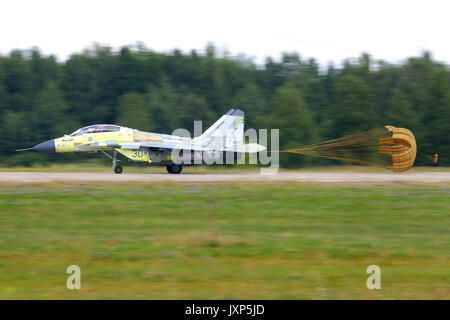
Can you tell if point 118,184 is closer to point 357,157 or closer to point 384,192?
point 384,192

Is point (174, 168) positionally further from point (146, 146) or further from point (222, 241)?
point (222, 241)

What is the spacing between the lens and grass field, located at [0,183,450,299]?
30.3ft

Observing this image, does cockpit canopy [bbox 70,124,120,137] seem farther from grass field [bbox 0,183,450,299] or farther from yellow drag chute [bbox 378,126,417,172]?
yellow drag chute [bbox 378,126,417,172]

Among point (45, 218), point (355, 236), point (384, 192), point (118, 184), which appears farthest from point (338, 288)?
point (118, 184)

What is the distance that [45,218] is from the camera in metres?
16.0

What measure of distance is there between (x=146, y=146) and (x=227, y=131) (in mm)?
5487

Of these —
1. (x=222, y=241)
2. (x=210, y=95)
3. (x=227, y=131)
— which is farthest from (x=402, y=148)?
(x=210, y=95)

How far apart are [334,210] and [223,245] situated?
6.68 metres

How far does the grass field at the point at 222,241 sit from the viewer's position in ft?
30.3

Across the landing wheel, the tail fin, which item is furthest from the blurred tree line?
the landing wheel

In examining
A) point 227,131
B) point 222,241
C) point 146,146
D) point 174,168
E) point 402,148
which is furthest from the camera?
point 227,131

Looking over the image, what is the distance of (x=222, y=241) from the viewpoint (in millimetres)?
12758

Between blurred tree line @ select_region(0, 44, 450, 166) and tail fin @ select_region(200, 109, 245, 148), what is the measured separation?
934 cm

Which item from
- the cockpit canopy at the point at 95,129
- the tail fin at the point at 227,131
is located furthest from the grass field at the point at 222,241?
the tail fin at the point at 227,131
